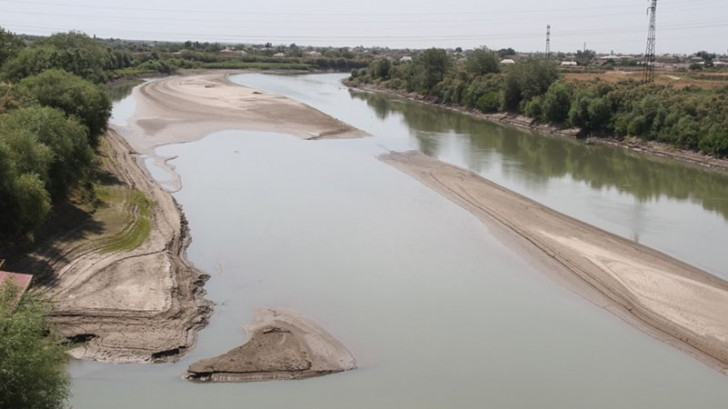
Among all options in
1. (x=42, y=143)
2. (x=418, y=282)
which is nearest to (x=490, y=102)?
(x=418, y=282)

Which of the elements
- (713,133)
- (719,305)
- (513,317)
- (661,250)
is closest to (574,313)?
(513,317)

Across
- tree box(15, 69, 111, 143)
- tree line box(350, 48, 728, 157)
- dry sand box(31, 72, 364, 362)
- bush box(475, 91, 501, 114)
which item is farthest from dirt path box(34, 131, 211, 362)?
bush box(475, 91, 501, 114)

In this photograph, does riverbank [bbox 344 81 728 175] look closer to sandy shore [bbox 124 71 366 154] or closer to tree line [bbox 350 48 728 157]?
tree line [bbox 350 48 728 157]

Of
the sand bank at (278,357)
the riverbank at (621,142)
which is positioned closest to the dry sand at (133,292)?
the sand bank at (278,357)

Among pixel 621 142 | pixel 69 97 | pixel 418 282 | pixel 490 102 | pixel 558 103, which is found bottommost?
pixel 418 282

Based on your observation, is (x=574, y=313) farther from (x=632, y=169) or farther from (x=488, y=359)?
(x=632, y=169)

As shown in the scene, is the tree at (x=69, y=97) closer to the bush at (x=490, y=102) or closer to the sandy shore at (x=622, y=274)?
the sandy shore at (x=622, y=274)

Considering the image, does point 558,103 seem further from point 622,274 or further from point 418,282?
point 418,282
